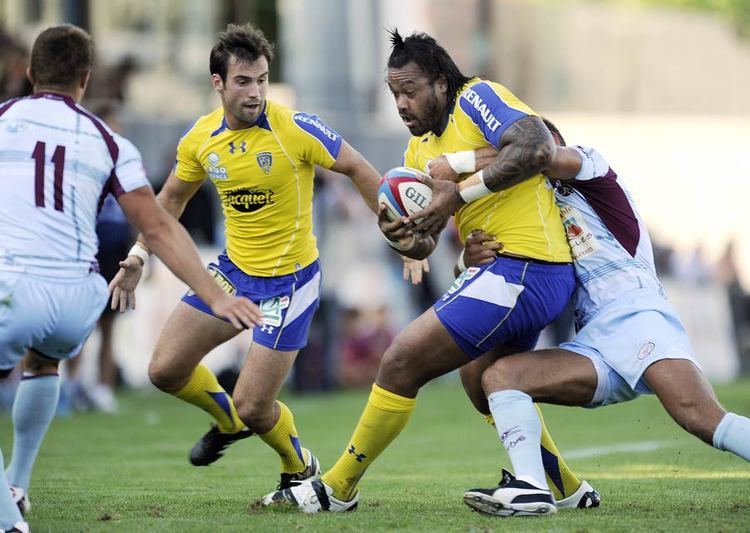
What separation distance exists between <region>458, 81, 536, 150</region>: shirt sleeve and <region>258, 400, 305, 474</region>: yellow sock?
218cm

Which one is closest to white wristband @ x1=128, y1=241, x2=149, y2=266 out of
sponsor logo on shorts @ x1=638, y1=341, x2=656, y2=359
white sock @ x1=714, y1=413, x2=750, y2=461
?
sponsor logo on shorts @ x1=638, y1=341, x2=656, y2=359

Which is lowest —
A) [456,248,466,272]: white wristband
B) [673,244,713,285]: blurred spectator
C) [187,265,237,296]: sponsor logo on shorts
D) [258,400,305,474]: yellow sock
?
[673,244,713,285]: blurred spectator

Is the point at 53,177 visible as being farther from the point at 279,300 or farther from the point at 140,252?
the point at 279,300

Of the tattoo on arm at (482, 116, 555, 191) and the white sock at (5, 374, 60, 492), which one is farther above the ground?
the tattoo on arm at (482, 116, 555, 191)

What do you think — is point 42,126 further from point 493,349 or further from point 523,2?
point 523,2

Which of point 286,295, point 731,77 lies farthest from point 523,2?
point 286,295

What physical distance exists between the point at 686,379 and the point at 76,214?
2.89 m

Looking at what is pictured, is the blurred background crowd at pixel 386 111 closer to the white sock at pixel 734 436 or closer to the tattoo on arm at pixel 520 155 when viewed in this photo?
the tattoo on arm at pixel 520 155

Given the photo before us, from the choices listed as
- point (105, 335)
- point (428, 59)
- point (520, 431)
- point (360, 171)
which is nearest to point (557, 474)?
point (520, 431)

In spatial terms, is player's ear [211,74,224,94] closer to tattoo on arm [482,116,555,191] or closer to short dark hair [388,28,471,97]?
short dark hair [388,28,471,97]

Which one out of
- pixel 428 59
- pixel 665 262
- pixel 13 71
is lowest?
pixel 665 262

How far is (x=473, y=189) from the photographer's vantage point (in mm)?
6012

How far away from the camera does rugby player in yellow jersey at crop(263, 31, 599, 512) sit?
239 inches

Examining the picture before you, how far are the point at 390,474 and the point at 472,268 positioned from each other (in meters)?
2.68
